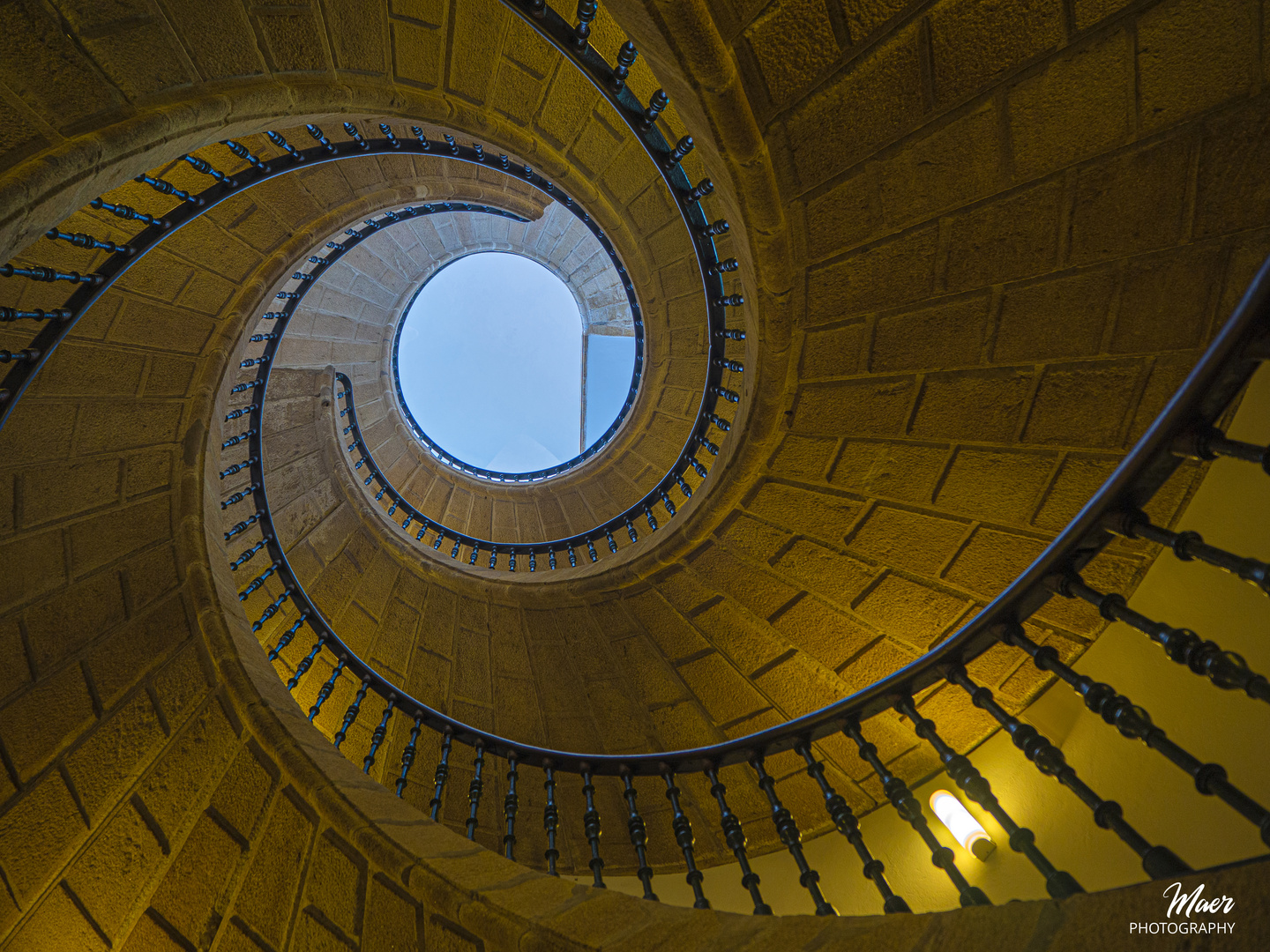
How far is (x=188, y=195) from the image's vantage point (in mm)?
3350

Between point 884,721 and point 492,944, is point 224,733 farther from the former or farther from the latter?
point 884,721

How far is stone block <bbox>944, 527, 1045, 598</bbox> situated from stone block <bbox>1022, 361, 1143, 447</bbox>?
0.60 metres

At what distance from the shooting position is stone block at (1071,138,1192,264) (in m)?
2.33

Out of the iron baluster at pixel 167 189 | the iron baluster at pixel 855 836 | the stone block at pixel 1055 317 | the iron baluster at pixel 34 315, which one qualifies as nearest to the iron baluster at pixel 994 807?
the iron baluster at pixel 855 836

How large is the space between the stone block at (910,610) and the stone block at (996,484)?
0.57 m

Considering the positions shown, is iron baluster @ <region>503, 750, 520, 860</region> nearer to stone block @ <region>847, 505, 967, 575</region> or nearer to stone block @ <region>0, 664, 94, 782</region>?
stone block @ <region>0, 664, 94, 782</region>

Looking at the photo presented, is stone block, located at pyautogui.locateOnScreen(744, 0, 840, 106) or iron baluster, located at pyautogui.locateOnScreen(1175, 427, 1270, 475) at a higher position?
stone block, located at pyautogui.locateOnScreen(744, 0, 840, 106)

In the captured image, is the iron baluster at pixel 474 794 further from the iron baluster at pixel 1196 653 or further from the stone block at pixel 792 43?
the stone block at pixel 792 43

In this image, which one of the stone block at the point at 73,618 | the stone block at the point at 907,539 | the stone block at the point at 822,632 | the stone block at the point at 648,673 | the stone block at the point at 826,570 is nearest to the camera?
the stone block at the point at 73,618

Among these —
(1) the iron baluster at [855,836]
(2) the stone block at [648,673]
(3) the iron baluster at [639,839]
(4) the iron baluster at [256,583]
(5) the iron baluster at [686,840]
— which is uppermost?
(4) the iron baluster at [256,583]

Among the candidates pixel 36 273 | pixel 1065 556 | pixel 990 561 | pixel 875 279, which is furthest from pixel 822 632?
pixel 36 273

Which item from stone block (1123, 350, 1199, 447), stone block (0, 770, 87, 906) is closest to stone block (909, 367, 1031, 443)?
stone block (1123, 350, 1199, 447)

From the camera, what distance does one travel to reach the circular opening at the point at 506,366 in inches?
395

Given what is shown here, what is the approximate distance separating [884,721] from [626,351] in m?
6.91
